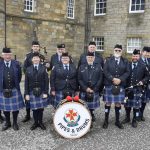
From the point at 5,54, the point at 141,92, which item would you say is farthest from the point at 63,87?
the point at 141,92

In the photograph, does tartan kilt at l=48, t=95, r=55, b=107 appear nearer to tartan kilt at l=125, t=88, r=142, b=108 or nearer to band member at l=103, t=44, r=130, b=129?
band member at l=103, t=44, r=130, b=129

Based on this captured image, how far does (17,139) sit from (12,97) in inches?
35.8

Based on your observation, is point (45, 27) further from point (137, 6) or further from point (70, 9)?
point (137, 6)

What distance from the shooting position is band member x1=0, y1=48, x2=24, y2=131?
19.2 ft

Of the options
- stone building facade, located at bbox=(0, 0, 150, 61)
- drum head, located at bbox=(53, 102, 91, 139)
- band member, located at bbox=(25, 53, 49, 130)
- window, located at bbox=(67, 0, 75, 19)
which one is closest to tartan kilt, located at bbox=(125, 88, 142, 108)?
drum head, located at bbox=(53, 102, 91, 139)

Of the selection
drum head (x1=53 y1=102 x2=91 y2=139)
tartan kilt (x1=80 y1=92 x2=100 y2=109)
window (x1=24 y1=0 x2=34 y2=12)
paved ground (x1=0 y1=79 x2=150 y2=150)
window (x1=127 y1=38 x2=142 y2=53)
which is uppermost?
window (x1=24 y1=0 x2=34 y2=12)

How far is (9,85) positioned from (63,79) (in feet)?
3.64

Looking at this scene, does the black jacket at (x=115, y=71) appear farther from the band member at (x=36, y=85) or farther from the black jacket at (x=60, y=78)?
the band member at (x=36, y=85)

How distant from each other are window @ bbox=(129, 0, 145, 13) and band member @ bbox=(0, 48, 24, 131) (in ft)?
39.5

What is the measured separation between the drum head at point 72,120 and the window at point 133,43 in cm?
1183

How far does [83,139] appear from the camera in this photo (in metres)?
5.56

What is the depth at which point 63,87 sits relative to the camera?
607 centimetres

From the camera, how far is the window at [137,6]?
53.9 ft

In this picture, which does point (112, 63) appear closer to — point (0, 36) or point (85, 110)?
point (85, 110)
